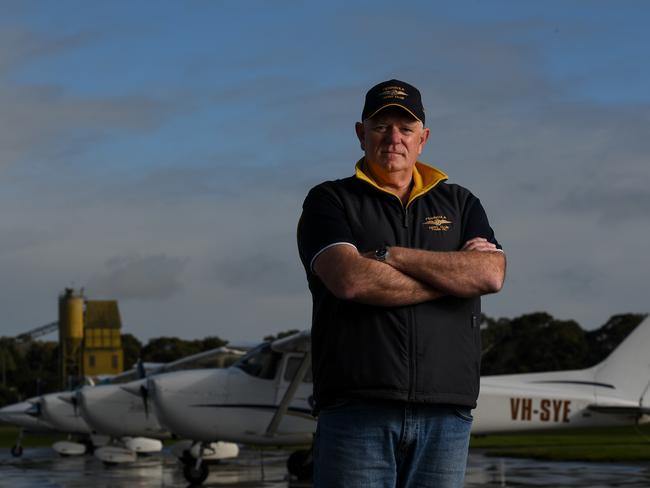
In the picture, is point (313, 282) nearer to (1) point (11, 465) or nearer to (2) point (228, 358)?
(2) point (228, 358)

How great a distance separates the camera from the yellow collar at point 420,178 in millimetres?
3109

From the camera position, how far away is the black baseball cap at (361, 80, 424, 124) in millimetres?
3100

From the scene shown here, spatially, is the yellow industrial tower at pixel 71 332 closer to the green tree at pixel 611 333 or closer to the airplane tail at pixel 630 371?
the green tree at pixel 611 333

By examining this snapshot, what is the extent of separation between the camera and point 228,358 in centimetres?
1634

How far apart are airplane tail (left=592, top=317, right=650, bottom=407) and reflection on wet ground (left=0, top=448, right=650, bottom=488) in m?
1.05

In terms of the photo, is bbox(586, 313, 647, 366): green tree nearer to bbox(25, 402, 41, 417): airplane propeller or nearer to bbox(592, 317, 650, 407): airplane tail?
bbox(25, 402, 41, 417): airplane propeller

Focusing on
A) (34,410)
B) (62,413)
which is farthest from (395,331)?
(34,410)

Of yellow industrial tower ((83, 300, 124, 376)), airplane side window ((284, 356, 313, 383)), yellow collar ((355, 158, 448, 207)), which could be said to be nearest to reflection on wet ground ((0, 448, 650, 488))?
airplane side window ((284, 356, 313, 383))

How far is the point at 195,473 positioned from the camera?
548 inches

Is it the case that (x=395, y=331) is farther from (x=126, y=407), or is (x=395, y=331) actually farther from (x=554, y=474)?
(x=126, y=407)

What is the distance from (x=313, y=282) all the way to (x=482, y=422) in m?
11.4

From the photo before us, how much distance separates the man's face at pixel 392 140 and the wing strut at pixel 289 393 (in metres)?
10.3

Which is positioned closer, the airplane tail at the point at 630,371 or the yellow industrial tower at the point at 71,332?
the airplane tail at the point at 630,371

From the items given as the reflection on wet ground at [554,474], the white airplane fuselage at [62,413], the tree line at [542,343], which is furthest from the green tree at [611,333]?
the reflection on wet ground at [554,474]
